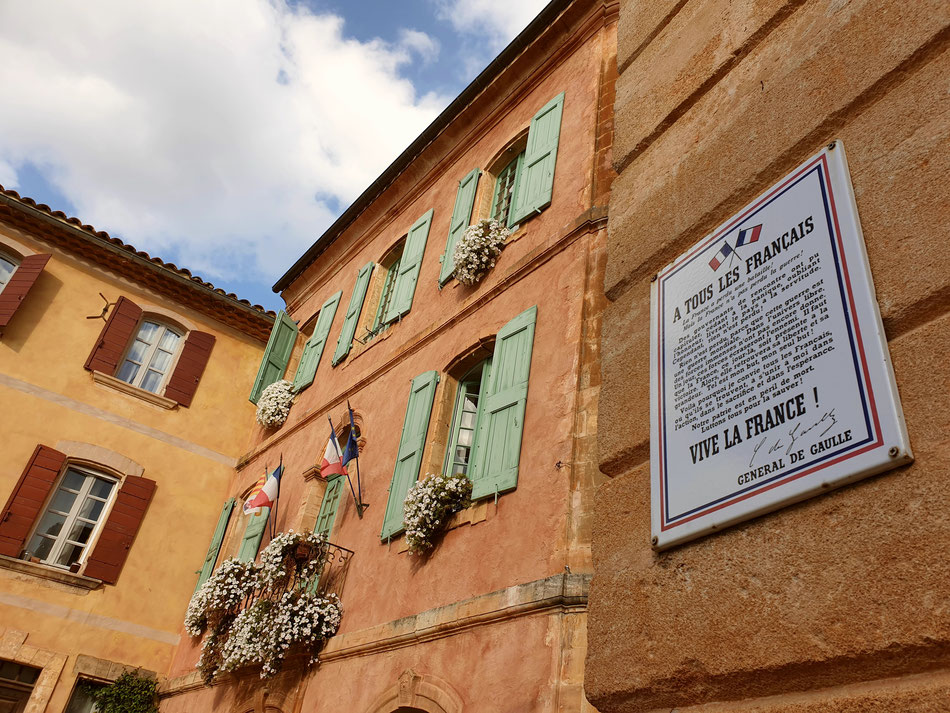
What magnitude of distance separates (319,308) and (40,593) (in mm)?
5888

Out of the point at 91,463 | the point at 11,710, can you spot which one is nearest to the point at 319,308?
the point at 91,463

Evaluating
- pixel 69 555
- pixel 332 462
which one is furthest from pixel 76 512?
pixel 332 462

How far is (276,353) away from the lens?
1350cm

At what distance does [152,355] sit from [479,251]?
7601 mm

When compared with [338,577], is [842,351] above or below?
below

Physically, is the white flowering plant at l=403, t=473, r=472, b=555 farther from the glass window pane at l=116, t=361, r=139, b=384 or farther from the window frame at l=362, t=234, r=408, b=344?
the glass window pane at l=116, t=361, r=139, b=384

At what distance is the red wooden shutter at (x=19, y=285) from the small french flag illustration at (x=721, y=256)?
12.2 metres

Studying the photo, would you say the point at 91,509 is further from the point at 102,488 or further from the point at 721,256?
the point at 721,256

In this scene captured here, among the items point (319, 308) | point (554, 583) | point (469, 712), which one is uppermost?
point (319, 308)

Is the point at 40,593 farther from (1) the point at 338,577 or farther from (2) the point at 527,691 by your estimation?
(2) the point at 527,691

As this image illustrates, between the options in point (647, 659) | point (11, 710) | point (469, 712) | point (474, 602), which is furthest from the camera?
point (11, 710)

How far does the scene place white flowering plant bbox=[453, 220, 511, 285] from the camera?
879 centimetres

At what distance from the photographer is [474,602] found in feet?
20.1

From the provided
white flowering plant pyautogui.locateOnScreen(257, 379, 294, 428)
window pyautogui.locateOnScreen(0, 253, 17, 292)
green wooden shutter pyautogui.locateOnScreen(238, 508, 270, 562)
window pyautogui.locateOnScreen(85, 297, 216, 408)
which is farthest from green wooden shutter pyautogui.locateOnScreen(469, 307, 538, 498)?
window pyautogui.locateOnScreen(0, 253, 17, 292)
